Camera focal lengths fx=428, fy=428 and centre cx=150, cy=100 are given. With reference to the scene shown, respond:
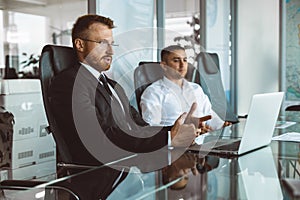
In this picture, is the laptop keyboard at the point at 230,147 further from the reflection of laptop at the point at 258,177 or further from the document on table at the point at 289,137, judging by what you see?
the document on table at the point at 289,137

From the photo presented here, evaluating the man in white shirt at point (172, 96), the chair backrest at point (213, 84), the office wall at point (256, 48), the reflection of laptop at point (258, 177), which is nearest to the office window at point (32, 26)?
the man in white shirt at point (172, 96)

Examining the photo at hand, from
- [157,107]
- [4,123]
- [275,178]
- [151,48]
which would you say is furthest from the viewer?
[151,48]

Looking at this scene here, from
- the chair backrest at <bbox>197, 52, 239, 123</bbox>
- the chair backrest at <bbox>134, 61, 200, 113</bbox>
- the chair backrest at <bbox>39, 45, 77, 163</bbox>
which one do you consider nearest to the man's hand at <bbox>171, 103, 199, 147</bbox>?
the chair backrest at <bbox>39, 45, 77, 163</bbox>

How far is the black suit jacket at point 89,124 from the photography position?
6.21 ft

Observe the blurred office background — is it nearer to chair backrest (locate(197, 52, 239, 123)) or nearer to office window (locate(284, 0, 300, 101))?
office window (locate(284, 0, 300, 101))

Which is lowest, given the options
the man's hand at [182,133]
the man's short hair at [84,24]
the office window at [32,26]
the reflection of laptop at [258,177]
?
the reflection of laptop at [258,177]

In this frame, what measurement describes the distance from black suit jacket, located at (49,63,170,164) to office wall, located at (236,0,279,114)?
14.4ft

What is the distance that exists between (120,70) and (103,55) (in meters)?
1.61

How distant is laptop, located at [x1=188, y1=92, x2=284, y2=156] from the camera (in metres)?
1.69

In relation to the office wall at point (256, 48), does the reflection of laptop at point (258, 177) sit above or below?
below

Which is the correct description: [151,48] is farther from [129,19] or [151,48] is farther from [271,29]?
[271,29]

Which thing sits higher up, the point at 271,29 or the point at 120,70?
the point at 271,29

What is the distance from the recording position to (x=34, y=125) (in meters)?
3.46

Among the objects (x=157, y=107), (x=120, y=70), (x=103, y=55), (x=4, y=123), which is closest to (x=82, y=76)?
(x=103, y=55)
